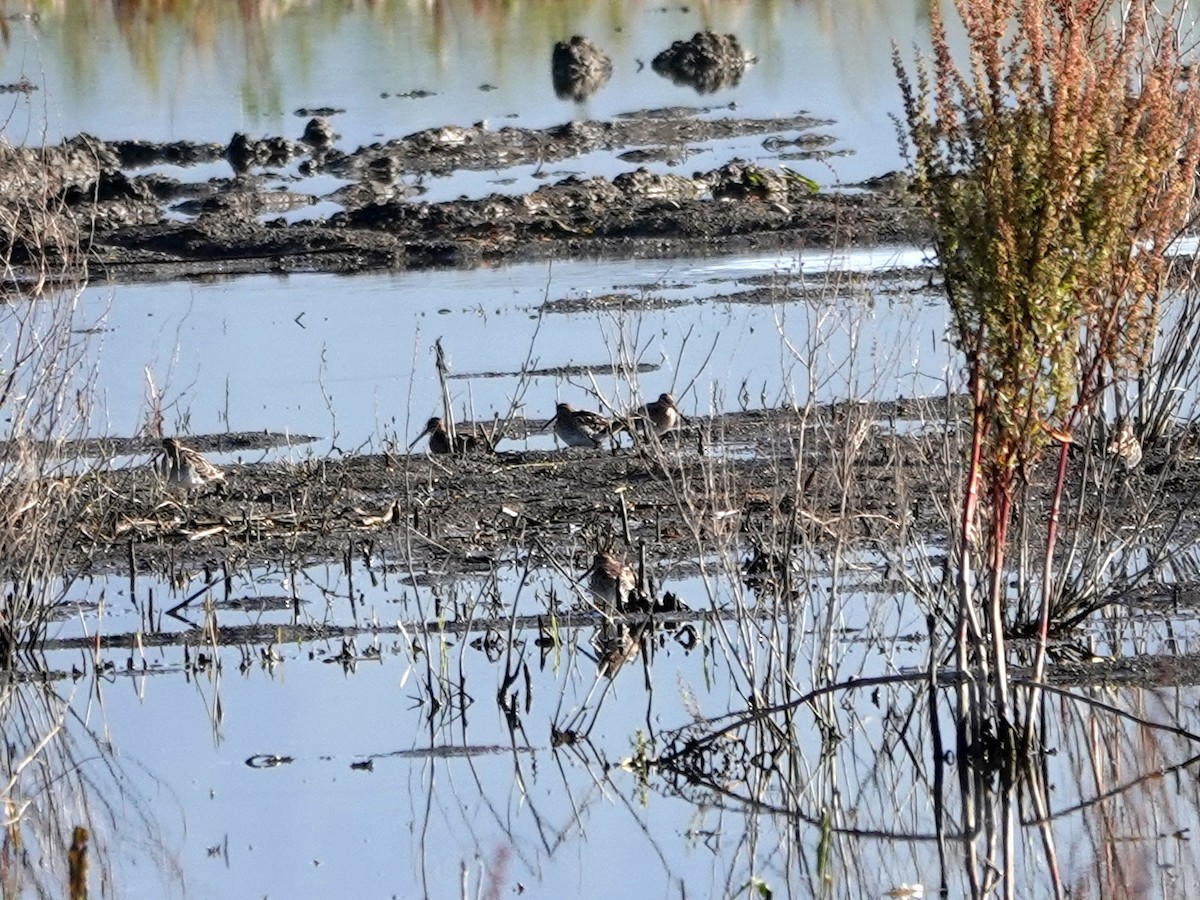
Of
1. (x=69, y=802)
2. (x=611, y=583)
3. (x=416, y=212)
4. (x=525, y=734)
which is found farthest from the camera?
(x=416, y=212)

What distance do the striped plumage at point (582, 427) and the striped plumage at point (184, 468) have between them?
180 cm

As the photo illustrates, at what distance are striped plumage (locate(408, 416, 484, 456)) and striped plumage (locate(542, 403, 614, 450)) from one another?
0.46 metres

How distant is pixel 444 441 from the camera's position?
42.9ft

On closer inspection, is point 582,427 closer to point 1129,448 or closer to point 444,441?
point 444,441

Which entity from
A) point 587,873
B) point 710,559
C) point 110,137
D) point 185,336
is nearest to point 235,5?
point 110,137

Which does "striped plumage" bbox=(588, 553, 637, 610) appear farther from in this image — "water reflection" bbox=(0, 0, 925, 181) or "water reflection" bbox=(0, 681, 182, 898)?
"water reflection" bbox=(0, 0, 925, 181)

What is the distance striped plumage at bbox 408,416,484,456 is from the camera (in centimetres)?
1304

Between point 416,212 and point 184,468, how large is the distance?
10690 millimetres

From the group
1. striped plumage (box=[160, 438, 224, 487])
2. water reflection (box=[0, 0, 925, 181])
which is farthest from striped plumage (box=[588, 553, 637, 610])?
water reflection (box=[0, 0, 925, 181])

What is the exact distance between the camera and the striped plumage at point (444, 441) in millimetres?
13039

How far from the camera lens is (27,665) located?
9844 millimetres

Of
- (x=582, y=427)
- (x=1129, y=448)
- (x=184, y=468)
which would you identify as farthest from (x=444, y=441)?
(x=1129, y=448)

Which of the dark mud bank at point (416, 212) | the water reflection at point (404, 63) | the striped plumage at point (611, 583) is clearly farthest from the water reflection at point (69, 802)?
the water reflection at point (404, 63)

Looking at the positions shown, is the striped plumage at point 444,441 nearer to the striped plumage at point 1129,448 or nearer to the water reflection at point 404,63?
the striped plumage at point 1129,448
